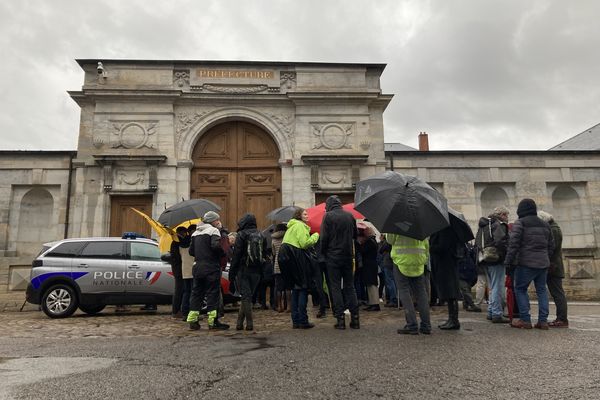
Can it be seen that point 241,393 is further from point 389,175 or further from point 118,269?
point 118,269

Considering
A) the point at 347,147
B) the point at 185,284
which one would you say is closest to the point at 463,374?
the point at 185,284

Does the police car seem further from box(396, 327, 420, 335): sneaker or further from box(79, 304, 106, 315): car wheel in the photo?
box(396, 327, 420, 335): sneaker

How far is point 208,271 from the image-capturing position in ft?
22.5

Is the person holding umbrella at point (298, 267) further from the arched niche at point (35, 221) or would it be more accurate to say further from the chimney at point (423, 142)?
the chimney at point (423, 142)

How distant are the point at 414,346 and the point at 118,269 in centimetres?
653

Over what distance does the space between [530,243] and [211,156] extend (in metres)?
10.7

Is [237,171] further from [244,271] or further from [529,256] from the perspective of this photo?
[529,256]

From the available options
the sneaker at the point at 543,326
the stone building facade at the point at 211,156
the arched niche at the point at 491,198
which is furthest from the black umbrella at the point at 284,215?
the arched niche at the point at 491,198

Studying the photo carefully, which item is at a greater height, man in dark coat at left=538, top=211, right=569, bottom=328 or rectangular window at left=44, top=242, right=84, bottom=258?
rectangular window at left=44, top=242, right=84, bottom=258

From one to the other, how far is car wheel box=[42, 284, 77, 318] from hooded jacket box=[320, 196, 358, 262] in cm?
560

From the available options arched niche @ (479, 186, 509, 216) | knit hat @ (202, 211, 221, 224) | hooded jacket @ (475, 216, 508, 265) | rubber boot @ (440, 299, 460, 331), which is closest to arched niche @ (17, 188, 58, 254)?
knit hat @ (202, 211, 221, 224)

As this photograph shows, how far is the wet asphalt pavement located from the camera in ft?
11.2

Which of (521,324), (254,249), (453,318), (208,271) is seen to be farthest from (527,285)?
(208,271)

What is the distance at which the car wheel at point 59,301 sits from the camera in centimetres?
874
